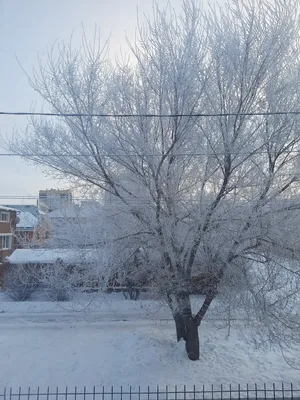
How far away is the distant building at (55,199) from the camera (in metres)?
9.69

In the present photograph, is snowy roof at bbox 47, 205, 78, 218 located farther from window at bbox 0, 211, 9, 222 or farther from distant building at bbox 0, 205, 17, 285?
window at bbox 0, 211, 9, 222

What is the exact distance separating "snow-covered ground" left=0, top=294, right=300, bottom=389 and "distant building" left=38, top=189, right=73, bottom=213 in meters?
2.34

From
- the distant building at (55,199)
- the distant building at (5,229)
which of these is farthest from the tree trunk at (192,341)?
the distant building at (5,229)

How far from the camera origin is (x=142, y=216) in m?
8.43

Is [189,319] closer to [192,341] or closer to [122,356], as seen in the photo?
[192,341]

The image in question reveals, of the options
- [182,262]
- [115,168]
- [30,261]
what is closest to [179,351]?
[182,262]

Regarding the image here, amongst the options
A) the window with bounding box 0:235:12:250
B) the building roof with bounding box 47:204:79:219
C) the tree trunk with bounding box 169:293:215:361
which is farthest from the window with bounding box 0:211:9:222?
the tree trunk with bounding box 169:293:215:361

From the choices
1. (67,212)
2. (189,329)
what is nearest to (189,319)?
(189,329)

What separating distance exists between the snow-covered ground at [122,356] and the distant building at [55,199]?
92.0 inches

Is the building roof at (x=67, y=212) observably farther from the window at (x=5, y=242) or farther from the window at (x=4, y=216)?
the window at (x=5, y=242)

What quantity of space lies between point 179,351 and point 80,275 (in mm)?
3196

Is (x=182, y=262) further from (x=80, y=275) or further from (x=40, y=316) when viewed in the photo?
(x=40, y=316)

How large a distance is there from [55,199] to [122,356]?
161 inches

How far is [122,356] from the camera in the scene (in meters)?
9.74
